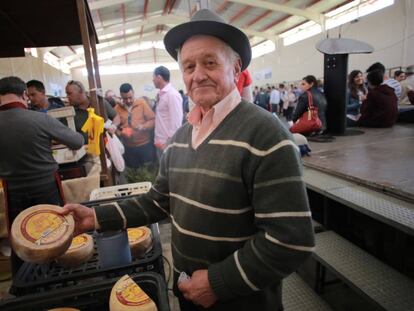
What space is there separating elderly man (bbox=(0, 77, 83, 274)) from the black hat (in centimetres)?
139

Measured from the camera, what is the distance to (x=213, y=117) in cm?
94

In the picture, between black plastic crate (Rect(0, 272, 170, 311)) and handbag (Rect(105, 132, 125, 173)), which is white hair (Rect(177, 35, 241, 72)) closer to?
black plastic crate (Rect(0, 272, 170, 311))

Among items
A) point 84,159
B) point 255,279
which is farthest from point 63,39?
point 255,279

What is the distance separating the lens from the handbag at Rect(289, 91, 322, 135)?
347cm

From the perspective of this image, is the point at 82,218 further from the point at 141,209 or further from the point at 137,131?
Result: the point at 137,131

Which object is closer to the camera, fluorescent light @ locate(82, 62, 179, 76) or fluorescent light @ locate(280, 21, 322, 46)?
fluorescent light @ locate(280, 21, 322, 46)

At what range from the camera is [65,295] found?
0.89 metres

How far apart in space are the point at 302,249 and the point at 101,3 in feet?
31.6

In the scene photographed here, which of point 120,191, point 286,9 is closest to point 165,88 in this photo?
point 120,191

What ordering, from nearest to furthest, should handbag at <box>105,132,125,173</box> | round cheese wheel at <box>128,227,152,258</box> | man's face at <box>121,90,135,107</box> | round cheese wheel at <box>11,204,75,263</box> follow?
round cheese wheel at <box>11,204,75,263</box> → round cheese wheel at <box>128,227,152,258</box> → handbag at <box>105,132,125,173</box> → man's face at <box>121,90,135,107</box>

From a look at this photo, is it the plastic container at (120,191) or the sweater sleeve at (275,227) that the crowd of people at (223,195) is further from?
the plastic container at (120,191)

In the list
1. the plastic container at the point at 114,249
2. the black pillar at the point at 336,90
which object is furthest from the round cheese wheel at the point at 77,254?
the black pillar at the point at 336,90

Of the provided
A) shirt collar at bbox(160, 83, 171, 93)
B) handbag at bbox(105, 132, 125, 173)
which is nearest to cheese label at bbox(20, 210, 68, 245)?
handbag at bbox(105, 132, 125, 173)

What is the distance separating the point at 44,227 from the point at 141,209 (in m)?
0.34
